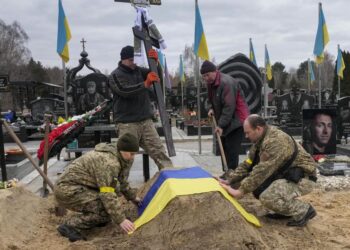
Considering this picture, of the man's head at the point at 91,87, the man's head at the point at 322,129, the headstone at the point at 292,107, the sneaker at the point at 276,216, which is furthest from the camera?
the headstone at the point at 292,107

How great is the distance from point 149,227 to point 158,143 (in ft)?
6.81

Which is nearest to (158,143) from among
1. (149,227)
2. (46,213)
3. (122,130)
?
(122,130)

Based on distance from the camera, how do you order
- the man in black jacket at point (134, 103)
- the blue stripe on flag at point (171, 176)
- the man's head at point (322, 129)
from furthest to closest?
the man's head at point (322, 129)
the man in black jacket at point (134, 103)
the blue stripe on flag at point (171, 176)

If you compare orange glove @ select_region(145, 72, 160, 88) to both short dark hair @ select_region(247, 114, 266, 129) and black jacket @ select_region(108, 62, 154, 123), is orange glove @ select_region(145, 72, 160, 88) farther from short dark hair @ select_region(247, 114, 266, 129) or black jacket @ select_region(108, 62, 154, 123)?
short dark hair @ select_region(247, 114, 266, 129)

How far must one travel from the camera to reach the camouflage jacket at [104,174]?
Result: 3618mm

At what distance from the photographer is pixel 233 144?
5668 mm

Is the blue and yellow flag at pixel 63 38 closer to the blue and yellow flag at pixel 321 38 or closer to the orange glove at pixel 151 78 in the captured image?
the orange glove at pixel 151 78

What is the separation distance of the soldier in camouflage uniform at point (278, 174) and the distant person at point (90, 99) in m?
→ 9.17

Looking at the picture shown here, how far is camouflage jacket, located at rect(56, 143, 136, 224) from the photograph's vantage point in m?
3.62

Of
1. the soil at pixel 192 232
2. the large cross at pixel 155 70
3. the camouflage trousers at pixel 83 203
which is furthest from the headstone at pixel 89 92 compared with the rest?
the camouflage trousers at pixel 83 203

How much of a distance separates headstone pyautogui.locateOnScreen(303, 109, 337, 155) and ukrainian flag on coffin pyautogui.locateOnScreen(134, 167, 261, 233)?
4876mm

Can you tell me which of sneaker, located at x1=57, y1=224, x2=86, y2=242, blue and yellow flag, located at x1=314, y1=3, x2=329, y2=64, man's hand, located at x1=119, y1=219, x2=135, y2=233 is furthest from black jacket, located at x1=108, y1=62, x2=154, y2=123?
blue and yellow flag, located at x1=314, y1=3, x2=329, y2=64

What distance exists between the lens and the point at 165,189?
3807 mm

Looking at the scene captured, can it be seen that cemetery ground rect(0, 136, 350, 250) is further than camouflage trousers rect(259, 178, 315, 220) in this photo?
No
